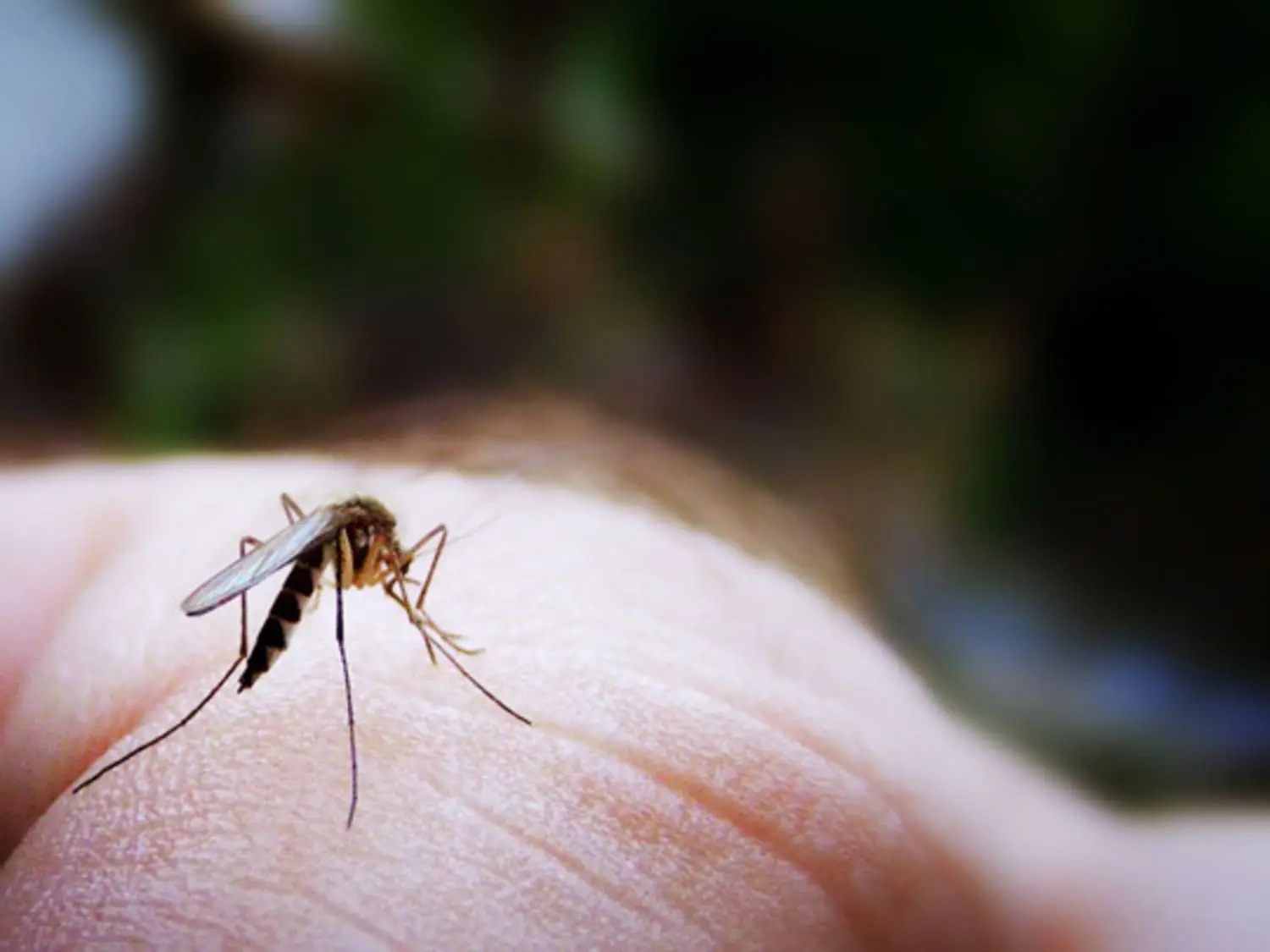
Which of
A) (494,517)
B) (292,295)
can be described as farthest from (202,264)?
(494,517)

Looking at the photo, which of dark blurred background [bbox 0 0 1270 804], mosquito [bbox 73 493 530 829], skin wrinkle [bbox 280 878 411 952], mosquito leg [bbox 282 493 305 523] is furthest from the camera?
dark blurred background [bbox 0 0 1270 804]

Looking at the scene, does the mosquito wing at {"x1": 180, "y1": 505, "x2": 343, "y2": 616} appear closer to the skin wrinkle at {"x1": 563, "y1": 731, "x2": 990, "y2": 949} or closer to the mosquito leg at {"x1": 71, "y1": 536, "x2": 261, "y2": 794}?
the mosquito leg at {"x1": 71, "y1": 536, "x2": 261, "y2": 794}

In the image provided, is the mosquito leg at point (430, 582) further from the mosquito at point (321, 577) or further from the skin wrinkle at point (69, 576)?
the skin wrinkle at point (69, 576)

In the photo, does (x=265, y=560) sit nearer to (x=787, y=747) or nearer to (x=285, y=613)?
(x=285, y=613)

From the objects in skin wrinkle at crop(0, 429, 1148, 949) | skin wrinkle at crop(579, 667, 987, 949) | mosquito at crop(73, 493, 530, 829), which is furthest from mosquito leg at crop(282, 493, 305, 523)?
skin wrinkle at crop(579, 667, 987, 949)

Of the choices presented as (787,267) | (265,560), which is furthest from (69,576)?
(787,267)

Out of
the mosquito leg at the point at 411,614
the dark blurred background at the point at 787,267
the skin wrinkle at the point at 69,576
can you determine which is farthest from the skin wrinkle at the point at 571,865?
the dark blurred background at the point at 787,267
